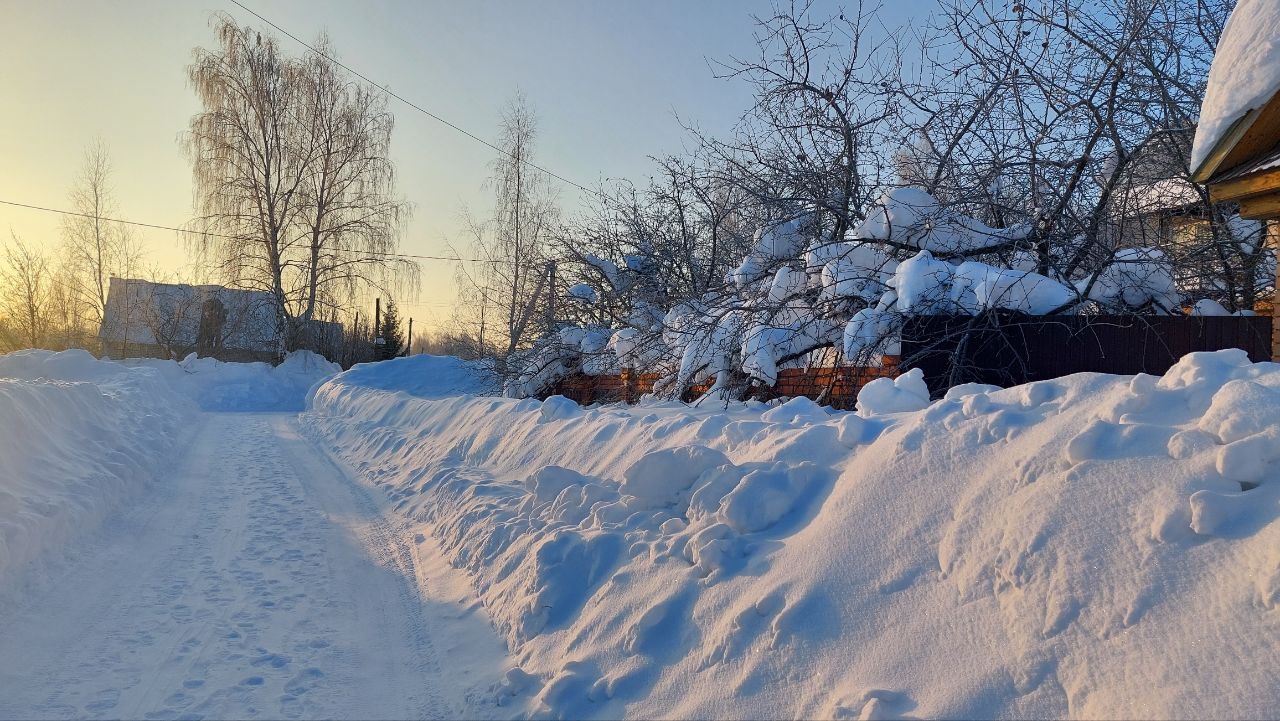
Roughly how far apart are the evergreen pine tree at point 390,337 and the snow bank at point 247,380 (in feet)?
23.4

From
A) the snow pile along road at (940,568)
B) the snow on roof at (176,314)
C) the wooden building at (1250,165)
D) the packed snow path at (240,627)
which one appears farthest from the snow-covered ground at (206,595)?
the snow on roof at (176,314)

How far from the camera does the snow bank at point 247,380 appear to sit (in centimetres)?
2512

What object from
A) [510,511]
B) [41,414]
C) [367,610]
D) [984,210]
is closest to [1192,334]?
[984,210]

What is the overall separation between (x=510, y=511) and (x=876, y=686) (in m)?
3.94

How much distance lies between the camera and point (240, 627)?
4.37 m

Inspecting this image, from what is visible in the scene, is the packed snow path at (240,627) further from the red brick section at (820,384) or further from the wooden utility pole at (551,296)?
the wooden utility pole at (551,296)

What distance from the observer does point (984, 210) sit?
9.27 m

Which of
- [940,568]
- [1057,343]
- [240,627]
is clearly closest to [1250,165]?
[1057,343]

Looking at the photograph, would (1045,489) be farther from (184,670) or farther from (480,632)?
(184,670)

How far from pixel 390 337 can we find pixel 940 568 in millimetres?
39715

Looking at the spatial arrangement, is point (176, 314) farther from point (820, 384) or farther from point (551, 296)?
point (820, 384)

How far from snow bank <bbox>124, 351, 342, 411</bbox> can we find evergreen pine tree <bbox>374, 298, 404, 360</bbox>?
7.14 m

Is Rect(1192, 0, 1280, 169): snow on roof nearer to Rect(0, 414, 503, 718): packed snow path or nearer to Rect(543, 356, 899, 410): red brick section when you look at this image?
Rect(543, 356, 899, 410): red brick section

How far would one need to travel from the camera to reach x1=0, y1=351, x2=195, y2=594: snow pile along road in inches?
212
